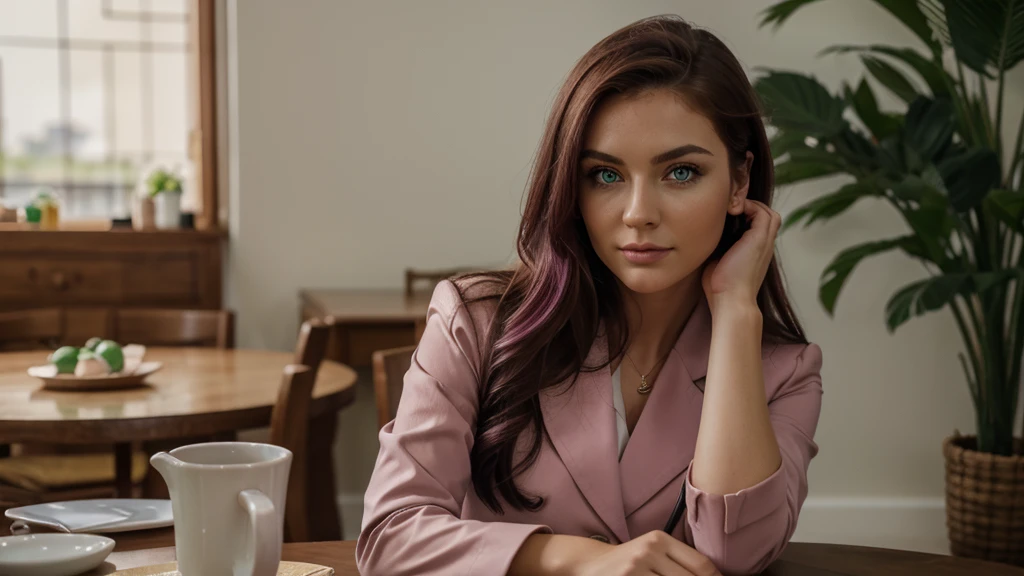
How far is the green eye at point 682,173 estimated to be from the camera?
1266mm

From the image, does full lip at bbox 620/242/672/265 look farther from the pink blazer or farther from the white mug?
the white mug

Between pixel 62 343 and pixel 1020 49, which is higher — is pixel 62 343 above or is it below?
below

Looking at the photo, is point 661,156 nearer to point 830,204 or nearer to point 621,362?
point 621,362

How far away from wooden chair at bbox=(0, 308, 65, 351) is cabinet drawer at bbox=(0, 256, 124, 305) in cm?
36

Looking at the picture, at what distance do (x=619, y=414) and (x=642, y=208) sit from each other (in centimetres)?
28

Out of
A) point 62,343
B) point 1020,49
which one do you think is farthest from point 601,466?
point 62,343

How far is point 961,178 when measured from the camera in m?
3.10

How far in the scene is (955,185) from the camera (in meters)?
3.11

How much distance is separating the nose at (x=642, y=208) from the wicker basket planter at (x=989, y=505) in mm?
2587

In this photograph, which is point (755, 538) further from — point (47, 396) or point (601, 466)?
point (47, 396)

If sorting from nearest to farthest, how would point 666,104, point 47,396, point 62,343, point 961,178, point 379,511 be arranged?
point 379,511 → point 666,104 → point 47,396 → point 961,178 → point 62,343

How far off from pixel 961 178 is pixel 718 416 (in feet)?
7.13

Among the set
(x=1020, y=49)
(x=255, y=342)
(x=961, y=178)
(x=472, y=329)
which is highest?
(x=1020, y=49)

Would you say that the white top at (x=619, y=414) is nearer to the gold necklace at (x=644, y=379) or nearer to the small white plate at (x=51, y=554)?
the gold necklace at (x=644, y=379)
